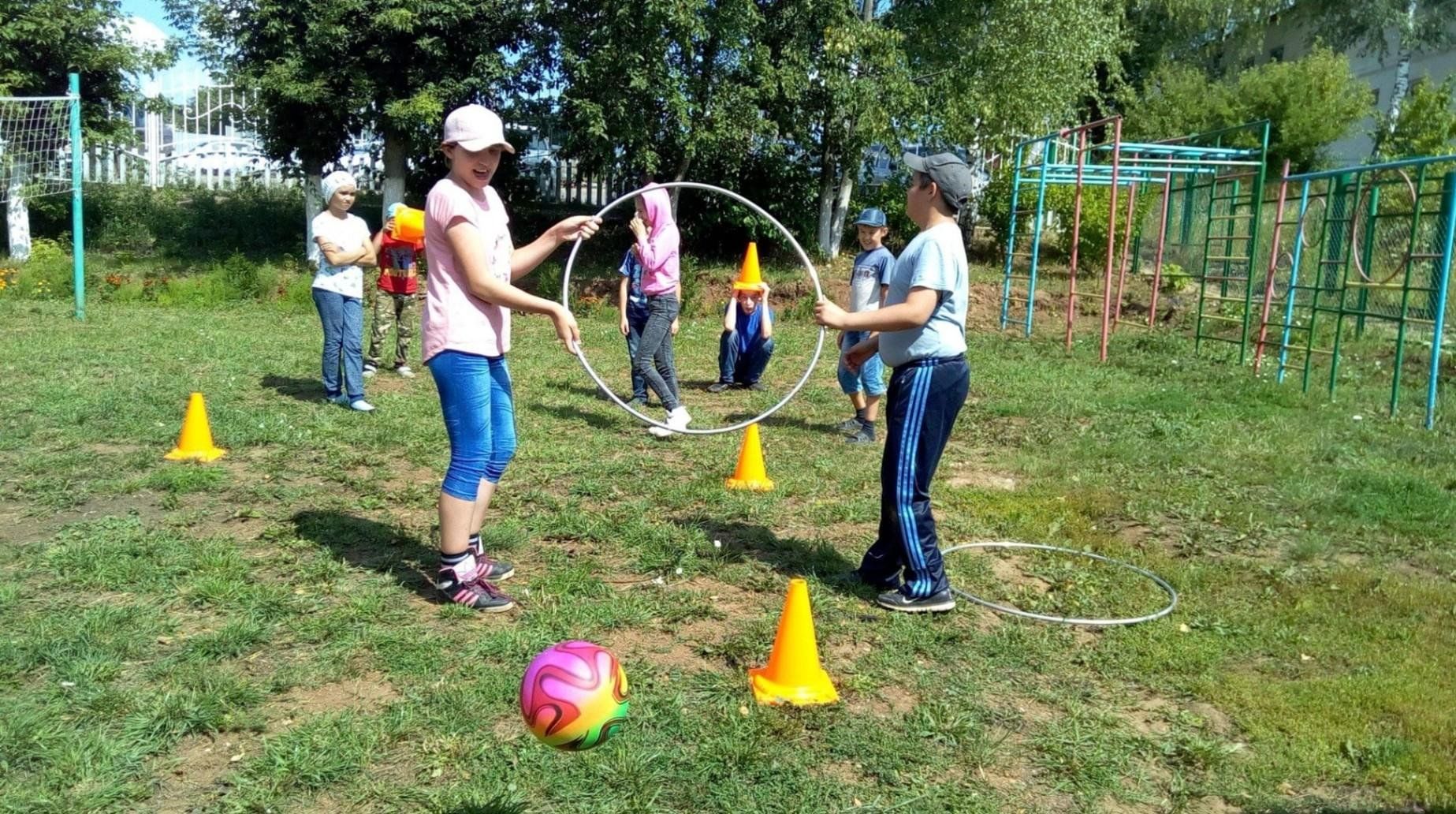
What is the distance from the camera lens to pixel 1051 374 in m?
11.6

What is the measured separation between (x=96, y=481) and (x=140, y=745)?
3538mm

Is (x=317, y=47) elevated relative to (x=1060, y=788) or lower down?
elevated

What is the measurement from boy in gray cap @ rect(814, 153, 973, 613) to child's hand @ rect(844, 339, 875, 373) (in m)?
0.53

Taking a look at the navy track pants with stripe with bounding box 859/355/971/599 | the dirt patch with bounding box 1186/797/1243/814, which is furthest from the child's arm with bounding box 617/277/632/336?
the dirt patch with bounding box 1186/797/1243/814

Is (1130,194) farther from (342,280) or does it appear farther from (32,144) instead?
(32,144)

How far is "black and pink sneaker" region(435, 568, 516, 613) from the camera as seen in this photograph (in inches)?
181

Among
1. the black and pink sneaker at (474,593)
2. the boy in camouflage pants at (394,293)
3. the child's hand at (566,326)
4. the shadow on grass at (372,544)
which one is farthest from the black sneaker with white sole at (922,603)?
the boy in camouflage pants at (394,293)

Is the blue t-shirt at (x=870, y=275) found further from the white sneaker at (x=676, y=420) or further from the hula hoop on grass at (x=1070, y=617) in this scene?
the hula hoop on grass at (x=1070, y=617)

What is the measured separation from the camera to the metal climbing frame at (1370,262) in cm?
956

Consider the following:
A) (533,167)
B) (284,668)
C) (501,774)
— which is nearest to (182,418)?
(284,668)

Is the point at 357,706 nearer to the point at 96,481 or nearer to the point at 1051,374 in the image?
the point at 96,481

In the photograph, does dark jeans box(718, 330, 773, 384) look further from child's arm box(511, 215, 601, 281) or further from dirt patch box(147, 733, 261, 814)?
dirt patch box(147, 733, 261, 814)

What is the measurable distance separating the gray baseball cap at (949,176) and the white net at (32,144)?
14290mm

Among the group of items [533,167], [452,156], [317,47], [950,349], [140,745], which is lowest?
[140,745]
